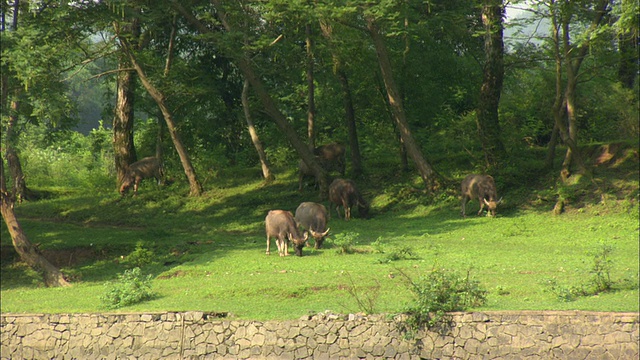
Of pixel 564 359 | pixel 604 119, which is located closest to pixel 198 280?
pixel 564 359

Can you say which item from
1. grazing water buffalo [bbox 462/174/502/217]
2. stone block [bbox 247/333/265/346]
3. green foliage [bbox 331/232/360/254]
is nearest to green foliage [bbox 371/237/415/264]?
green foliage [bbox 331/232/360/254]

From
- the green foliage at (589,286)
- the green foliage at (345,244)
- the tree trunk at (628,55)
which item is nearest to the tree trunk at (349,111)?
the tree trunk at (628,55)

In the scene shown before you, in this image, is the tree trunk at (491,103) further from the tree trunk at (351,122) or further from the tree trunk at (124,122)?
the tree trunk at (124,122)

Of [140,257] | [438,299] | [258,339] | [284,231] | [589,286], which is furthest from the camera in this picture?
[140,257]

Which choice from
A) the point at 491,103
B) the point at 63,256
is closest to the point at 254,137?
the point at 491,103

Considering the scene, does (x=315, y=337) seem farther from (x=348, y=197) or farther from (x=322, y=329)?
(x=348, y=197)

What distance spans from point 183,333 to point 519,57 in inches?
913

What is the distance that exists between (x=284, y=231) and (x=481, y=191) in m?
9.10

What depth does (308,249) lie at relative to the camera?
2639 cm

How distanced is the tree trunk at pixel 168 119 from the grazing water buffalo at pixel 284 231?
1347 cm

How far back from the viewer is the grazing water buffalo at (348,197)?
32.9 meters

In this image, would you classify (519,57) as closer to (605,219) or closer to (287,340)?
(605,219)

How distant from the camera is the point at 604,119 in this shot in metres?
39.2

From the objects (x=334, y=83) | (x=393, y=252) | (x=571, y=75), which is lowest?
(x=393, y=252)
